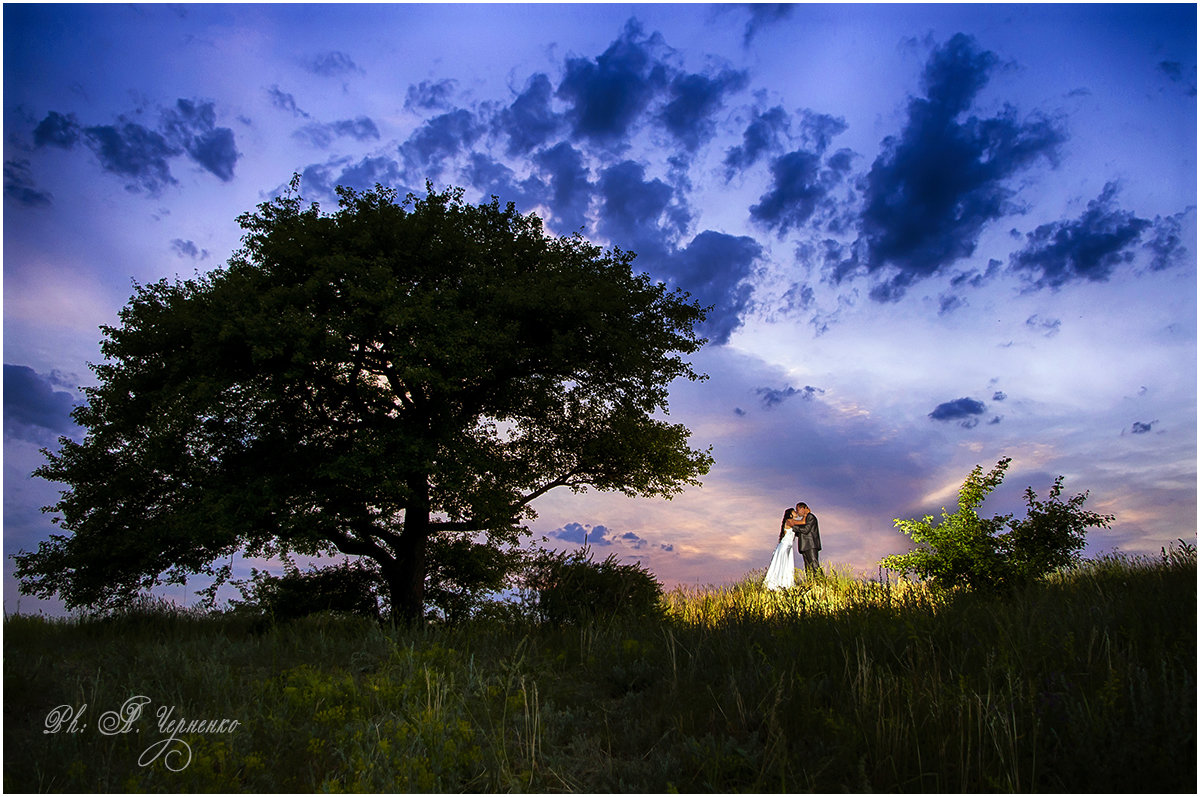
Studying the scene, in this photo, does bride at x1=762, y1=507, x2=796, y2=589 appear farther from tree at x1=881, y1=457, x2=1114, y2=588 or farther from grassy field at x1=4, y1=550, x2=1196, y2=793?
grassy field at x1=4, y1=550, x2=1196, y2=793

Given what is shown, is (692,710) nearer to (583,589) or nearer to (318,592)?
(583,589)

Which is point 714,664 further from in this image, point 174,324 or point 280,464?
point 174,324

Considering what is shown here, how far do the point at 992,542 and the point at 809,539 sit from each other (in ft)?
23.4

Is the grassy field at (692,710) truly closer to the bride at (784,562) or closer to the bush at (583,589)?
the bush at (583,589)

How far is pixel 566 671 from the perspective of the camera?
8.83m

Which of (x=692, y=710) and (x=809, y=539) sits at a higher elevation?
(x=809, y=539)

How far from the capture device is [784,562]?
19.9 m

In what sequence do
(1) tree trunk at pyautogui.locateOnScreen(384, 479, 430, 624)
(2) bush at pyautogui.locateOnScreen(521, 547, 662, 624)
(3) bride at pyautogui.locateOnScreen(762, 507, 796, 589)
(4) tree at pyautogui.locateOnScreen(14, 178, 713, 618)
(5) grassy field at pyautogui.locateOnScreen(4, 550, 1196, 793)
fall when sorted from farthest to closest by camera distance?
(3) bride at pyautogui.locateOnScreen(762, 507, 796, 589), (1) tree trunk at pyautogui.locateOnScreen(384, 479, 430, 624), (4) tree at pyautogui.locateOnScreen(14, 178, 713, 618), (2) bush at pyautogui.locateOnScreen(521, 547, 662, 624), (5) grassy field at pyautogui.locateOnScreen(4, 550, 1196, 793)

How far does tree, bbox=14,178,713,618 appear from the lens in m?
14.9

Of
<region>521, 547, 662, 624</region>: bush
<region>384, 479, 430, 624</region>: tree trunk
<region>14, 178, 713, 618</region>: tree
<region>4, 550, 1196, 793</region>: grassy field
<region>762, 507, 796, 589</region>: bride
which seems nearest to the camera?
<region>4, 550, 1196, 793</region>: grassy field

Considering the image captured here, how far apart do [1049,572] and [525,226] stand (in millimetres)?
14316

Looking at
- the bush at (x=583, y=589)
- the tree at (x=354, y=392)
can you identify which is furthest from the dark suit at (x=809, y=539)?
the bush at (x=583, y=589)

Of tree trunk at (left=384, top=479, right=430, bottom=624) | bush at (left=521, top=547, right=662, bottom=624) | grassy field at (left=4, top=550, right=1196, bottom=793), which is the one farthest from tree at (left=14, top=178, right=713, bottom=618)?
grassy field at (left=4, top=550, right=1196, bottom=793)

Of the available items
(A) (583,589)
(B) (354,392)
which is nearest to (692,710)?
(A) (583,589)
